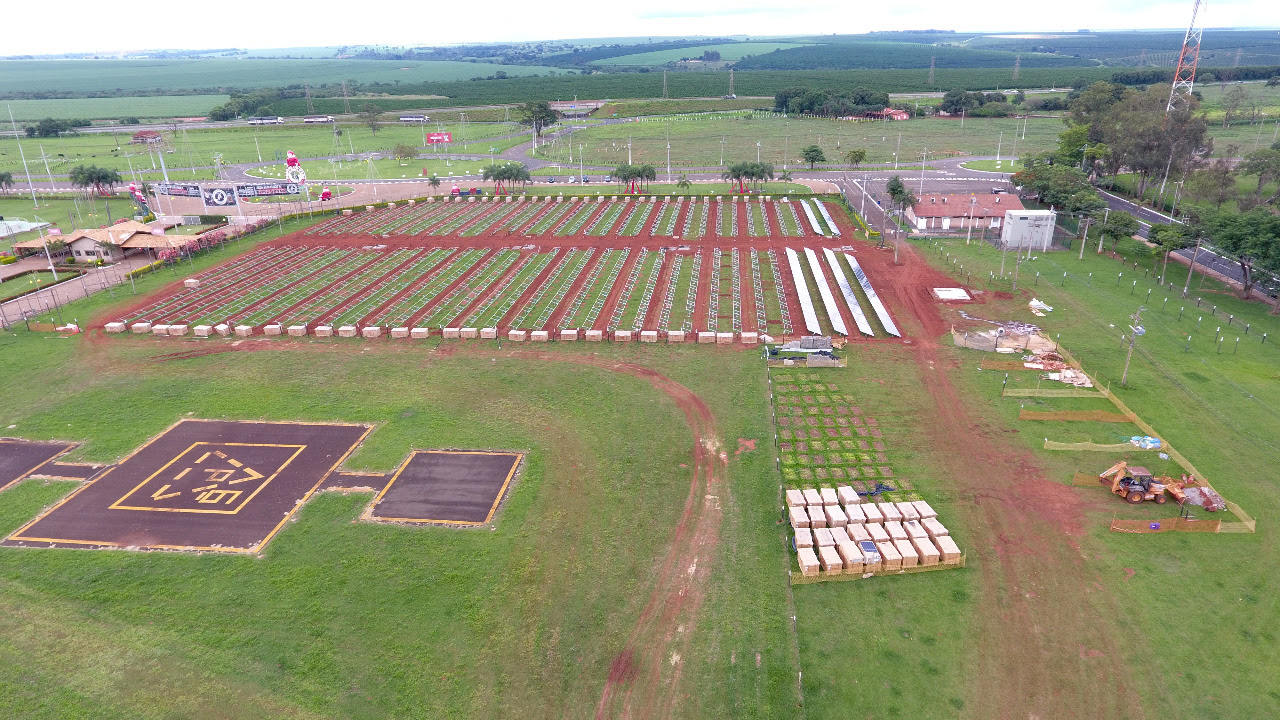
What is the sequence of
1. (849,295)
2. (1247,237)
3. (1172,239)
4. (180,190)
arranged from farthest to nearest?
(180,190) < (1172,239) < (849,295) < (1247,237)

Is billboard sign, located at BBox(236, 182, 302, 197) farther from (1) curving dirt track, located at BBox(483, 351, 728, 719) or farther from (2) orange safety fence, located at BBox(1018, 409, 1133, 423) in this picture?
(2) orange safety fence, located at BBox(1018, 409, 1133, 423)

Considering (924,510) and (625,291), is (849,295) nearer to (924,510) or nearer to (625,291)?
(625,291)

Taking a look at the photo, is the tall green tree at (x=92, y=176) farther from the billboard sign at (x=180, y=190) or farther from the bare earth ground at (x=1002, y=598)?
the bare earth ground at (x=1002, y=598)

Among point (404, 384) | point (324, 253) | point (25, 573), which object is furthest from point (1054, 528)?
point (324, 253)

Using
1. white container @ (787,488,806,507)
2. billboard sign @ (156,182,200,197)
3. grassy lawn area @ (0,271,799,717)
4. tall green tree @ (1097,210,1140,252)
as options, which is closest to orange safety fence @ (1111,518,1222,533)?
white container @ (787,488,806,507)

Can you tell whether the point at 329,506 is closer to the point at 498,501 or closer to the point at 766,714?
the point at 498,501

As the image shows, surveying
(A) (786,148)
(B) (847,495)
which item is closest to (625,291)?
(B) (847,495)

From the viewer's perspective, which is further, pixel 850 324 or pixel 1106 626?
pixel 850 324
